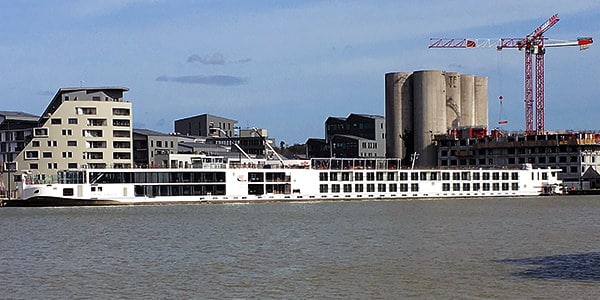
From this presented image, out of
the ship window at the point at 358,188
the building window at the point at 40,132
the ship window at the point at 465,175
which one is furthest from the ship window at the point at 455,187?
the building window at the point at 40,132

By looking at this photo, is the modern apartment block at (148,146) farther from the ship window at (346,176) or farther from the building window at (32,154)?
A: the ship window at (346,176)

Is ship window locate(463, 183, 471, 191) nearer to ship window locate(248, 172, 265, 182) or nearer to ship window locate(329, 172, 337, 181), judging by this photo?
ship window locate(329, 172, 337, 181)

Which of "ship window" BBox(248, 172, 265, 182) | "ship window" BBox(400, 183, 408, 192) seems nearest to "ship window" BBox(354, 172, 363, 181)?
"ship window" BBox(400, 183, 408, 192)

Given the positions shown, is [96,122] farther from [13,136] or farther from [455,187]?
[455,187]

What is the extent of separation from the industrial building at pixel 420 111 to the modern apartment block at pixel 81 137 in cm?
6444

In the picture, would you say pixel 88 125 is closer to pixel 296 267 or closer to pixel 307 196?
pixel 307 196

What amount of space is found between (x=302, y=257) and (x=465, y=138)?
137798 millimetres

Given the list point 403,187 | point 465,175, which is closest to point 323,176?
point 403,187

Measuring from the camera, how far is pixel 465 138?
184 metres

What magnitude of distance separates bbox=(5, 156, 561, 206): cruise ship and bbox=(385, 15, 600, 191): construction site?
64.7 ft

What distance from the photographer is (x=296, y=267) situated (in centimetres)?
4566

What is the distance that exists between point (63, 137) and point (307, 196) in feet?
147

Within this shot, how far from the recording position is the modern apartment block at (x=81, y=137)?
145m

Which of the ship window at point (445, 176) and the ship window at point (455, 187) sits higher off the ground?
the ship window at point (445, 176)
